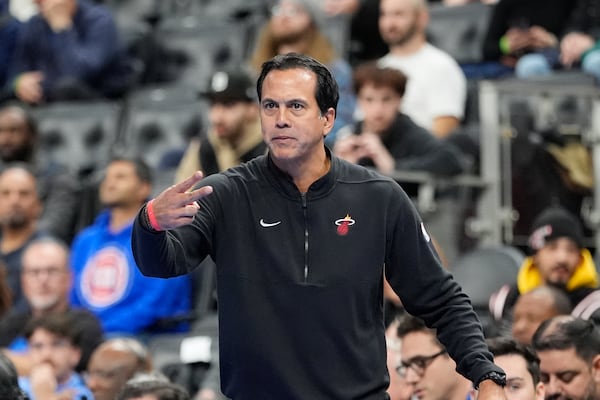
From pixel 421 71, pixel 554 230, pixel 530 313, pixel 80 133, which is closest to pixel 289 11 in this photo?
pixel 421 71

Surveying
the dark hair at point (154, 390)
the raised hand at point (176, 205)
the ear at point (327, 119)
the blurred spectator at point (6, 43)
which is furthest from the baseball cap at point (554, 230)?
the blurred spectator at point (6, 43)

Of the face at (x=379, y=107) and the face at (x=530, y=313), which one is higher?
the face at (x=379, y=107)

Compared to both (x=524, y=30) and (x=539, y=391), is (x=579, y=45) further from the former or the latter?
(x=539, y=391)

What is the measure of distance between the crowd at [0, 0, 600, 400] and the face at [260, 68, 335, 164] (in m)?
0.50

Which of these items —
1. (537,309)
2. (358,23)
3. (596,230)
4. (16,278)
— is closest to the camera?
(537,309)

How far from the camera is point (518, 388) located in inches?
198

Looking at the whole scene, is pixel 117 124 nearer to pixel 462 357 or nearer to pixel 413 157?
pixel 413 157

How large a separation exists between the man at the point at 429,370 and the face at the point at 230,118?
2.75m

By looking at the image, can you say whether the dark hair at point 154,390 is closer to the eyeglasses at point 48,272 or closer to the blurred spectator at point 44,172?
the eyeglasses at point 48,272

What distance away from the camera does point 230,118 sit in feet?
26.6

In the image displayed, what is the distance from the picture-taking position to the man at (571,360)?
543 cm

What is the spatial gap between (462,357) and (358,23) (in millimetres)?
6256

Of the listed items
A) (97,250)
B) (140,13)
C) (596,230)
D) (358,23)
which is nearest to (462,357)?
(596,230)

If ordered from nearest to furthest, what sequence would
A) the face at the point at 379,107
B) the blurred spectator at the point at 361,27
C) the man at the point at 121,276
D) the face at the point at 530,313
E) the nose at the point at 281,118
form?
the nose at the point at 281,118, the face at the point at 530,313, the face at the point at 379,107, the man at the point at 121,276, the blurred spectator at the point at 361,27
